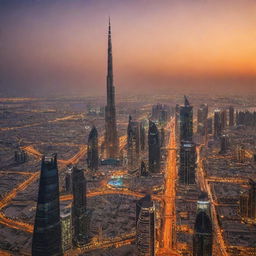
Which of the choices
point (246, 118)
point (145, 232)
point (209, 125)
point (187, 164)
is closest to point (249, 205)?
point (187, 164)

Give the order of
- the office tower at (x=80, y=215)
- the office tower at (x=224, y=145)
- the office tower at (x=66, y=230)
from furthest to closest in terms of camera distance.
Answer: the office tower at (x=224, y=145)
the office tower at (x=80, y=215)
the office tower at (x=66, y=230)

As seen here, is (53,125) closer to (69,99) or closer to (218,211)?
(69,99)

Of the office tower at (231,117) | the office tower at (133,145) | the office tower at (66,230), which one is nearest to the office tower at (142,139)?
the office tower at (133,145)

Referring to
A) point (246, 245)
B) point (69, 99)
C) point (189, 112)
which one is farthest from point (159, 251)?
point (69, 99)

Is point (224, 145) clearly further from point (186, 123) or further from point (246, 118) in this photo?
point (246, 118)

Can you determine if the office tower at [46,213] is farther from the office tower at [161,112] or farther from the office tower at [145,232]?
the office tower at [161,112]
